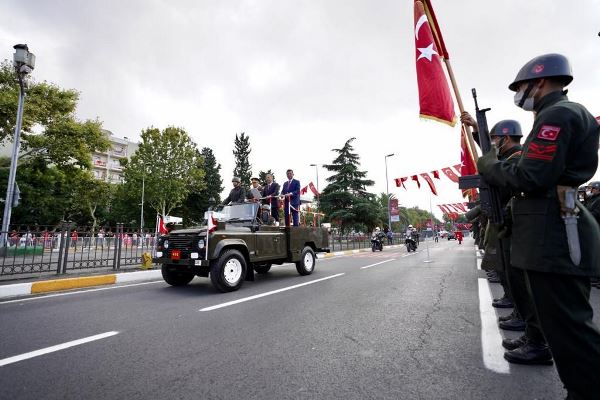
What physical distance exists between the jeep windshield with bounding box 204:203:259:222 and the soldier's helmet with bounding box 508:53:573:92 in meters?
6.47

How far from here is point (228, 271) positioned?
6.58 m

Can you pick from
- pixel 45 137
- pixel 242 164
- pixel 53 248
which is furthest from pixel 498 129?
pixel 242 164

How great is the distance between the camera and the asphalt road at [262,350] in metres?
2.36

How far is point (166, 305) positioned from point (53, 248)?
6.00m

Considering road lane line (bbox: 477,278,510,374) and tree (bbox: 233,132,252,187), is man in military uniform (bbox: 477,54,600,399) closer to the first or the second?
road lane line (bbox: 477,278,510,374)

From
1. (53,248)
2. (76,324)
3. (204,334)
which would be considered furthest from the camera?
Result: (53,248)

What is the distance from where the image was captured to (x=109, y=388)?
2406 millimetres

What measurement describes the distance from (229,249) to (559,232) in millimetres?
5786

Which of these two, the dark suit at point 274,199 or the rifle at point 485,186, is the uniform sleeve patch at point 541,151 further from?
the dark suit at point 274,199

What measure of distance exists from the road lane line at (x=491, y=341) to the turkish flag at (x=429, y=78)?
2.94 meters

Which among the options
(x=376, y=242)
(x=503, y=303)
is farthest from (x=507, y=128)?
(x=376, y=242)

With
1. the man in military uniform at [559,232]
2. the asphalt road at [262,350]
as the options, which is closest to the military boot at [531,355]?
the asphalt road at [262,350]

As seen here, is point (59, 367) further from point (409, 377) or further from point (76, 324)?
point (409, 377)

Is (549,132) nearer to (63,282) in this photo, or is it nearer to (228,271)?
(228,271)
